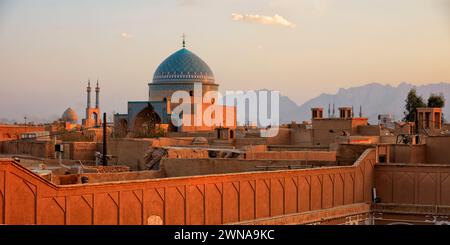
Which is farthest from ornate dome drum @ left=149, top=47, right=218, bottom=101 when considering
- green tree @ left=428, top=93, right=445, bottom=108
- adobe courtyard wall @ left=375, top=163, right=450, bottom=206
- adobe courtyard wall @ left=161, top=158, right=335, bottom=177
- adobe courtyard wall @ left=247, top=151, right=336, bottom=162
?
adobe courtyard wall @ left=375, top=163, right=450, bottom=206

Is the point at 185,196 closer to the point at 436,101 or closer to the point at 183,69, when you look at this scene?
the point at 436,101

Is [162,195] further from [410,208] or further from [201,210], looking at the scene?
[410,208]

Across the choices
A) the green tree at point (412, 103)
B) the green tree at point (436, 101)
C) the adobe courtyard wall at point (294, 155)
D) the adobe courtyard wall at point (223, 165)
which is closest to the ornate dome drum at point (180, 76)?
the green tree at point (412, 103)

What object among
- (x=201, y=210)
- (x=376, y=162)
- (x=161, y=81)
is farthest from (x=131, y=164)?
(x=161, y=81)

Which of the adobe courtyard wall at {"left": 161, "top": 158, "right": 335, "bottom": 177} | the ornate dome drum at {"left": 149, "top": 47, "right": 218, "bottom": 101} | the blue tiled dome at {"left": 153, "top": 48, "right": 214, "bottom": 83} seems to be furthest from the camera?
the blue tiled dome at {"left": 153, "top": 48, "right": 214, "bottom": 83}

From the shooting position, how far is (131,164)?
93.8ft

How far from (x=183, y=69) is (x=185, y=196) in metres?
41.2

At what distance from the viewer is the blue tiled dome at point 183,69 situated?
57156 mm

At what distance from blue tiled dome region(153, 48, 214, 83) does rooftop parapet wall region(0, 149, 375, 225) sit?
119 ft

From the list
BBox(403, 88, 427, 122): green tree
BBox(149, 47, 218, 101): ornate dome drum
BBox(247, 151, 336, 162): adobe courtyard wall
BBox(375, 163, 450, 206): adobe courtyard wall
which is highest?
BBox(149, 47, 218, 101): ornate dome drum

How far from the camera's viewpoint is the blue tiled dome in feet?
188

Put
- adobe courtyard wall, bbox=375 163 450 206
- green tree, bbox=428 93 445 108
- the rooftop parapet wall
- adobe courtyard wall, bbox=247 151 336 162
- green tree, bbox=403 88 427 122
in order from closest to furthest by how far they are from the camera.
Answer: the rooftop parapet wall < adobe courtyard wall, bbox=375 163 450 206 < adobe courtyard wall, bbox=247 151 336 162 < green tree, bbox=428 93 445 108 < green tree, bbox=403 88 427 122

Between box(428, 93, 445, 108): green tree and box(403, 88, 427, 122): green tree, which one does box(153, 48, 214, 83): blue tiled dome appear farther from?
box(428, 93, 445, 108): green tree
